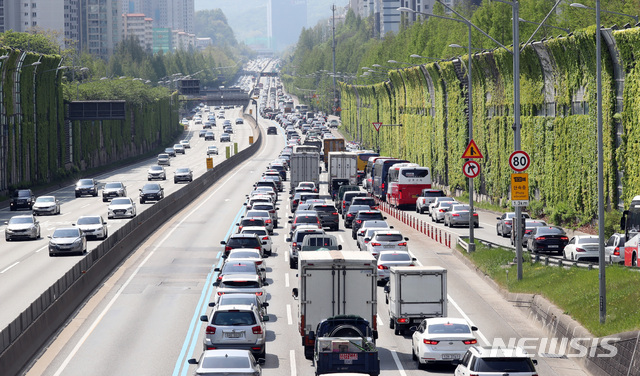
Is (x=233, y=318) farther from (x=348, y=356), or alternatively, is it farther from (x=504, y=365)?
(x=504, y=365)

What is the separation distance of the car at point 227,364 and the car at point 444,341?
213 inches

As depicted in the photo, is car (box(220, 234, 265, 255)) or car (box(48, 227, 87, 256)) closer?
car (box(220, 234, 265, 255))

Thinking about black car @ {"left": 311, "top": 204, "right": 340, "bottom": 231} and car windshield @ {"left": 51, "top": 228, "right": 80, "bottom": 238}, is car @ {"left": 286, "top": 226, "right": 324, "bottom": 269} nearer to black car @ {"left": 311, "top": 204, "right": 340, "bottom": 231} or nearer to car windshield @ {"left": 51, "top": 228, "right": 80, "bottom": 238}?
car windshield @ {"left": 51, "top": 228, "right": 80, "bottom": 238}

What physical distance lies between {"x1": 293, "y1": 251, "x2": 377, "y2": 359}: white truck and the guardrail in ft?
23.8

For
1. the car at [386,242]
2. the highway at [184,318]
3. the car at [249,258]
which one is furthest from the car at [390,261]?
the car at [386,242]

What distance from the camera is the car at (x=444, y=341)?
81.5 ft

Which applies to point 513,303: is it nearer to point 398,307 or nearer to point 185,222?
point 398,307

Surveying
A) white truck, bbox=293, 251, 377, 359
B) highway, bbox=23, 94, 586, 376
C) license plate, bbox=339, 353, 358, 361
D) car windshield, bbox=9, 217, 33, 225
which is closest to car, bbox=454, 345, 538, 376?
license plate, bbox=339, 353, 358, 361

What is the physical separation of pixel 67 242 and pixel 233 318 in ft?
78.6

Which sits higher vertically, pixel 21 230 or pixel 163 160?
pixel 163 160

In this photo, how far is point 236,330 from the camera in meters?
25.8

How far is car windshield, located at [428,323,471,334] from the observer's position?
25.1 meters

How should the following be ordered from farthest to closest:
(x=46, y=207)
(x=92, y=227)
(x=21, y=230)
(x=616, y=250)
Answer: (x=46, y=207), (x=21, y=230), (x=92, y=227), (x=616, y=250)

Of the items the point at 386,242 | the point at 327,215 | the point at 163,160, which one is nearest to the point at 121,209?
the point at 327,215
